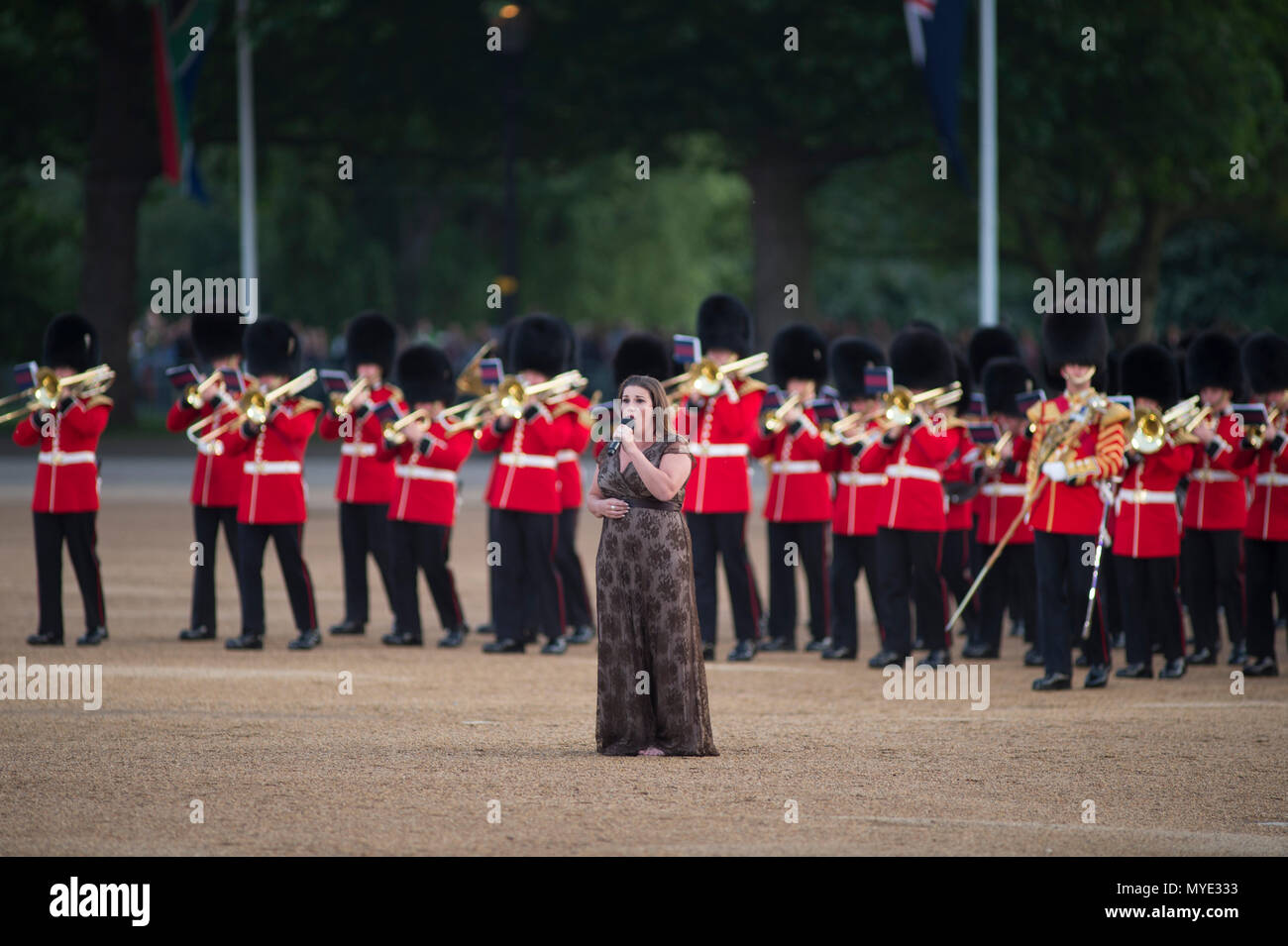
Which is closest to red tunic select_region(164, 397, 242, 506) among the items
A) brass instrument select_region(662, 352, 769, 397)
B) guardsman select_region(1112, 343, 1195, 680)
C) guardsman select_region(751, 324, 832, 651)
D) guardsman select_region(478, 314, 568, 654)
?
guardsman select_region(478, 314, 568, 654)

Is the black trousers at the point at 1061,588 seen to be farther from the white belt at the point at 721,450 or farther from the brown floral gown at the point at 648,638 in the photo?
the brown floral gown at the point at 648,638

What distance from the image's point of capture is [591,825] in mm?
6375

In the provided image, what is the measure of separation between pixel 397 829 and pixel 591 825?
Result: 57 cm

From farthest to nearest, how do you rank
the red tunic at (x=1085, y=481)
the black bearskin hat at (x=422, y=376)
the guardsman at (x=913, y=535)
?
the black bearskin hat at (x=422, y=376) < the guardsman at (x=913, y=535) < the red tunic at (x=1085, y=481)

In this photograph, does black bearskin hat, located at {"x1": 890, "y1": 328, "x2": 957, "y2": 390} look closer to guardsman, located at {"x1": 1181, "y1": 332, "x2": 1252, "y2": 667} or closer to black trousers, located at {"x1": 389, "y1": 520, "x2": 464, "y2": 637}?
guardsman, located at {"x1": 1181, "y1": 332, "x2": 1252, "y2": 667}

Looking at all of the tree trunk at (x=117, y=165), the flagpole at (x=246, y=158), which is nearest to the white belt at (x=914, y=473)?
the flagpole at (x=246, y=158)

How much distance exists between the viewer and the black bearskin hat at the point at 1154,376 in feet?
32.9

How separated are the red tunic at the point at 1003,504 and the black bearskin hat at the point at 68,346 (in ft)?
15.0

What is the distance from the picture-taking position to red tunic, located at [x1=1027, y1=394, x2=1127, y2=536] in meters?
9.32

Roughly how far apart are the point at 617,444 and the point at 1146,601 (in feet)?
11.2

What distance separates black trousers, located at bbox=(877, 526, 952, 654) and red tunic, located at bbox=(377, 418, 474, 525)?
2254mm

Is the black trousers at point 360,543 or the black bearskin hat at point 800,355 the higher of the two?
the black bearskin hat at point 800,355

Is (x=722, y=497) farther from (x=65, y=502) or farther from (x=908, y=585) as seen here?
(x=65, y=502)
